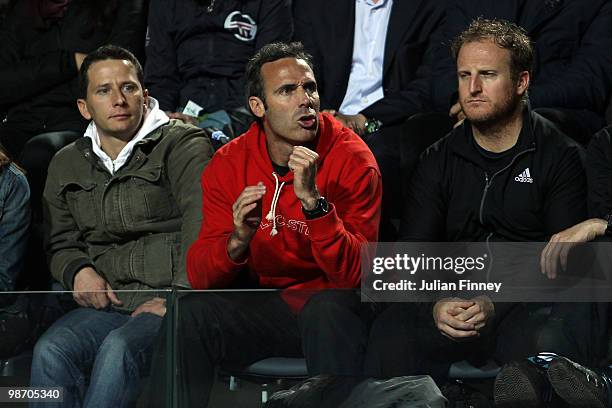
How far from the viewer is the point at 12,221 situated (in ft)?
12.3

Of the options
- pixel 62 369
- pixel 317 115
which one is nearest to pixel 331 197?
pixel 317 115

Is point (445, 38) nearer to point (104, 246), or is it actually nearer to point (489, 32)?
point (489, 32)

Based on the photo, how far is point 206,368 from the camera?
9.27 feet

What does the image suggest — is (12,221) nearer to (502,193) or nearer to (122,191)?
(122,191)

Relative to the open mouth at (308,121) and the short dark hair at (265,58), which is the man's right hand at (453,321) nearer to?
the open mouth at (308,121)

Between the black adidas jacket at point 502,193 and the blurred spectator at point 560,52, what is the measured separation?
651 mm

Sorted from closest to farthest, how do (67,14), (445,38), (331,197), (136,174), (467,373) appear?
(467,373), (331,197), (136,174), (445,38), (67,14)

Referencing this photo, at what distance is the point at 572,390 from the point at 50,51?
298cm

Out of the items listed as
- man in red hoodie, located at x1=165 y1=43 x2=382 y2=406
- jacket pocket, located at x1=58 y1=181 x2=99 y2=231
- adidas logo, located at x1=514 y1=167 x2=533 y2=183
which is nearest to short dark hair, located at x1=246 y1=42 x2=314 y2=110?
man in red hoodie, located at x1=165 y1=43 x2=382 y2=406

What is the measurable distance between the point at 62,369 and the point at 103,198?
3.22ft

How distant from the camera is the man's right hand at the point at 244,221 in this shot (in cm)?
314

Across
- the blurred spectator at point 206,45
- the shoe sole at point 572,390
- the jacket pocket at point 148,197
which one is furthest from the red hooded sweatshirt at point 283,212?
the blurred spectator at point 206,45

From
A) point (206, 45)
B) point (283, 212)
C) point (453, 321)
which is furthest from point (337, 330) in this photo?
point (206, 45)

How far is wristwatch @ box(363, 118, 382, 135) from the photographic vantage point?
4.32 m
